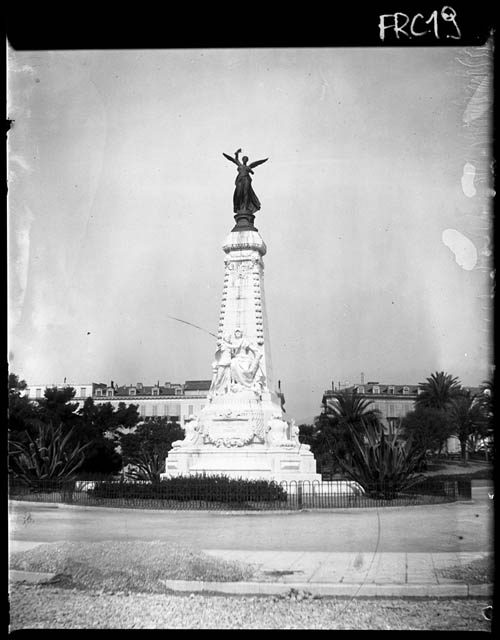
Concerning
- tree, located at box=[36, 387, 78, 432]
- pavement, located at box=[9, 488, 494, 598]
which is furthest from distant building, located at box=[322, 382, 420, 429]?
pavement, located at box=[9, 488, 494, 598]

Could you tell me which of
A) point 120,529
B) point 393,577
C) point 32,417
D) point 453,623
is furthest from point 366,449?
point 32,417

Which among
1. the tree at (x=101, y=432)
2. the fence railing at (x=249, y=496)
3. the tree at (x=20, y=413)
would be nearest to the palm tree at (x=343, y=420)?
the tree at (x=101, y=432)

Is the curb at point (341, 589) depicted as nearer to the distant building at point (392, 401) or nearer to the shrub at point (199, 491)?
the shrub at point (199, 491)

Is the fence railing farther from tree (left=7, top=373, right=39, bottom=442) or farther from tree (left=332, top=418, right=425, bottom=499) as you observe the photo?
tree (left=7, top=373, right=39, bottom=442)

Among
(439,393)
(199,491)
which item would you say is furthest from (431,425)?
(199,491)

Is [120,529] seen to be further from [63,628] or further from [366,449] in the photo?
[366,449]

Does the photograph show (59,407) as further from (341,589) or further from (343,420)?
(341,589)
